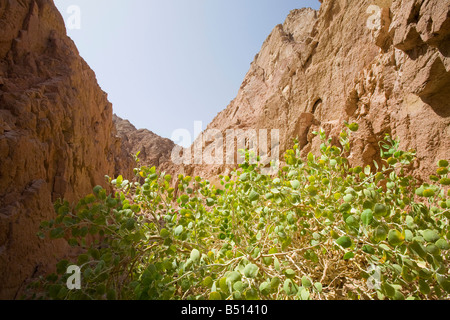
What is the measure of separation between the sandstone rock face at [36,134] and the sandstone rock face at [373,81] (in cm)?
458

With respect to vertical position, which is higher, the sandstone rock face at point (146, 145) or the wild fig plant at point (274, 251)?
the sandstone rock face at point (146, 145)

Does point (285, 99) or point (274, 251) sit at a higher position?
point (285, 99)

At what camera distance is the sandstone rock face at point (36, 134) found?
2398mm

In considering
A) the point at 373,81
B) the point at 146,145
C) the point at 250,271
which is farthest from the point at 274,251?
the point at 146,145

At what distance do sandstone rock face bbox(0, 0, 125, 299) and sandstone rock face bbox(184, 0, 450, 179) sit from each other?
4.58 metres

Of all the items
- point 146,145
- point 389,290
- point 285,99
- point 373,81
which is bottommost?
point 389,290

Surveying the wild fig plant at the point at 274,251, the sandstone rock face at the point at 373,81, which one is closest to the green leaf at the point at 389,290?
the wild fig plant at the point at 274,251

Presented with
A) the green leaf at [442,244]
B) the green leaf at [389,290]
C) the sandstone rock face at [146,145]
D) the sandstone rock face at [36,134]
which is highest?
the sandstone rock face at [146,145]

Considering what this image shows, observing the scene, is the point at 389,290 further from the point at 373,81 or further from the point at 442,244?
the point at 373,81

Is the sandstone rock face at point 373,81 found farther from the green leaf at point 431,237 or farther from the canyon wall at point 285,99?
the green leaf at point 431,237

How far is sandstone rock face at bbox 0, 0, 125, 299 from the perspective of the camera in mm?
2398

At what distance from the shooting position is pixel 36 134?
3.52 metres

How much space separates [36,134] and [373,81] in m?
5.65

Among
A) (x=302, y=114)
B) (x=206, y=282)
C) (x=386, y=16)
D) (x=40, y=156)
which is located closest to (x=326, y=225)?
(x=206, y=282)
